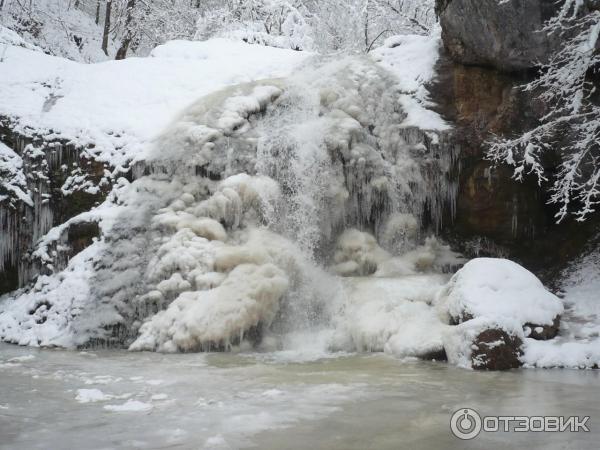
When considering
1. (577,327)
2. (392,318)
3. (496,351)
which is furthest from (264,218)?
(577,327)

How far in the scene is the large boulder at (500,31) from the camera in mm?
7246

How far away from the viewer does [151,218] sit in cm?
749

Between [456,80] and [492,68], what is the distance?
55 centimetres

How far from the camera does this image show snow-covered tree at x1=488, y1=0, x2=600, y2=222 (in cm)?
651

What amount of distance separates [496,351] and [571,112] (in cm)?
359

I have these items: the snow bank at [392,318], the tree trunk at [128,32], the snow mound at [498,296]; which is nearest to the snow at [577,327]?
the snow mound at [498,296]

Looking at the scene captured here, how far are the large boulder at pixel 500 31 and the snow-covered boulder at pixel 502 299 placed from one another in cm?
310

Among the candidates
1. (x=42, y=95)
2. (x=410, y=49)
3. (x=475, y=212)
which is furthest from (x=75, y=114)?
(x=475, y=212)

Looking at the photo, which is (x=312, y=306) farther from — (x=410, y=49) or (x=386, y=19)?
(x=386, y=19)

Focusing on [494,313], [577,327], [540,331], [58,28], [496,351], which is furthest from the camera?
[58,28]

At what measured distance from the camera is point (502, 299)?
555cm

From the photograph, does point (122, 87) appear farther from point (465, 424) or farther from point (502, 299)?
point (465, 424)

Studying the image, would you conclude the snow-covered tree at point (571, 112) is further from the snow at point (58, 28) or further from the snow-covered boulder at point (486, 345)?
the snow at point (58, 28)

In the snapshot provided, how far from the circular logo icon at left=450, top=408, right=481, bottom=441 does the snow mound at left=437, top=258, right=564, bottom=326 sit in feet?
6.67
